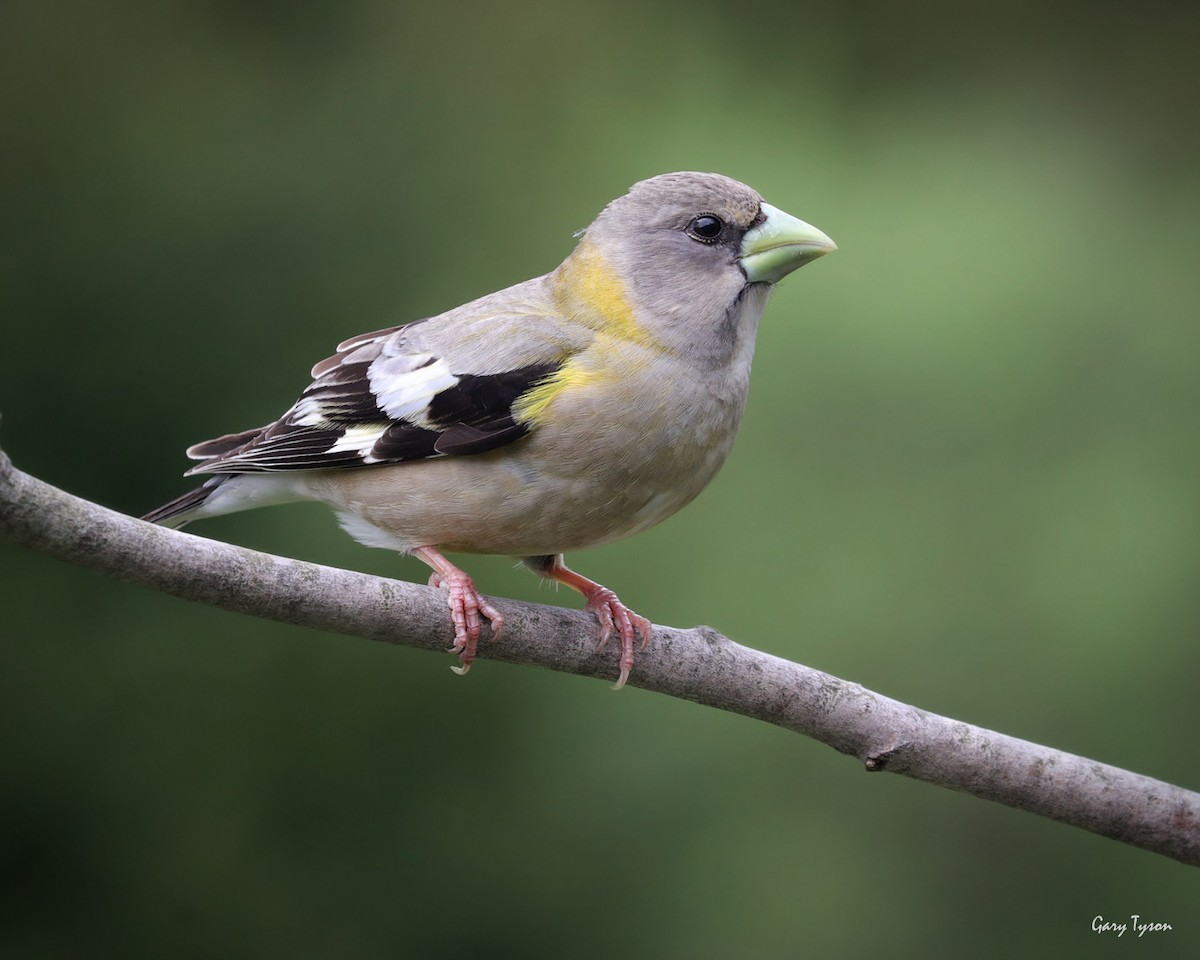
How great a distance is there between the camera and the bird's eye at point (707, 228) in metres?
2.95

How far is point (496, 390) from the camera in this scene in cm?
283

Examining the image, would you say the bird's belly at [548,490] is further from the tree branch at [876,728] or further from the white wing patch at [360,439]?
the tree branch at [876,728]

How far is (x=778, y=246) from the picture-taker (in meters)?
2.85

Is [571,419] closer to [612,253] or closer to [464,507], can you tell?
[464,507]

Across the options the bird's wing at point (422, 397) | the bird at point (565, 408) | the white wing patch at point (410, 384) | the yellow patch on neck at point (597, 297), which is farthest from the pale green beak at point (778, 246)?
the white wing patch at point (410, 384)

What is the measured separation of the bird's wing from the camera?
9.29 ft

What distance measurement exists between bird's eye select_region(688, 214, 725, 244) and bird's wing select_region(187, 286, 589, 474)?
1.18ft

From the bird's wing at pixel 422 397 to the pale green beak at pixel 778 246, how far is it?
1.40 feet

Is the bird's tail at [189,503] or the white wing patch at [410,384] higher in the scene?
the white wing patch at [410,384]

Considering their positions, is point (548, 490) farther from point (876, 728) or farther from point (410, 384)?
point (876, 728)

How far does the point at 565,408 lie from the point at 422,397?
0.40 meters

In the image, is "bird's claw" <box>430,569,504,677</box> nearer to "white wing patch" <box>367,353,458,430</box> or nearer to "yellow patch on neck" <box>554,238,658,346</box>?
"white wing patch" <box>367,353,458,430</box>

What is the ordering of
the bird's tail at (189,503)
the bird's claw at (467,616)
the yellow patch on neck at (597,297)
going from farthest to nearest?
1. the bird's tail at (189,503)
2. the yellow patch on neck at (597,297)
3. the bird's claw at (467,616)

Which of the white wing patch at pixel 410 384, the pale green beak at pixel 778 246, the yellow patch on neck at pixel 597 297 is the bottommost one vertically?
the white wing patch at pixel 410 384
